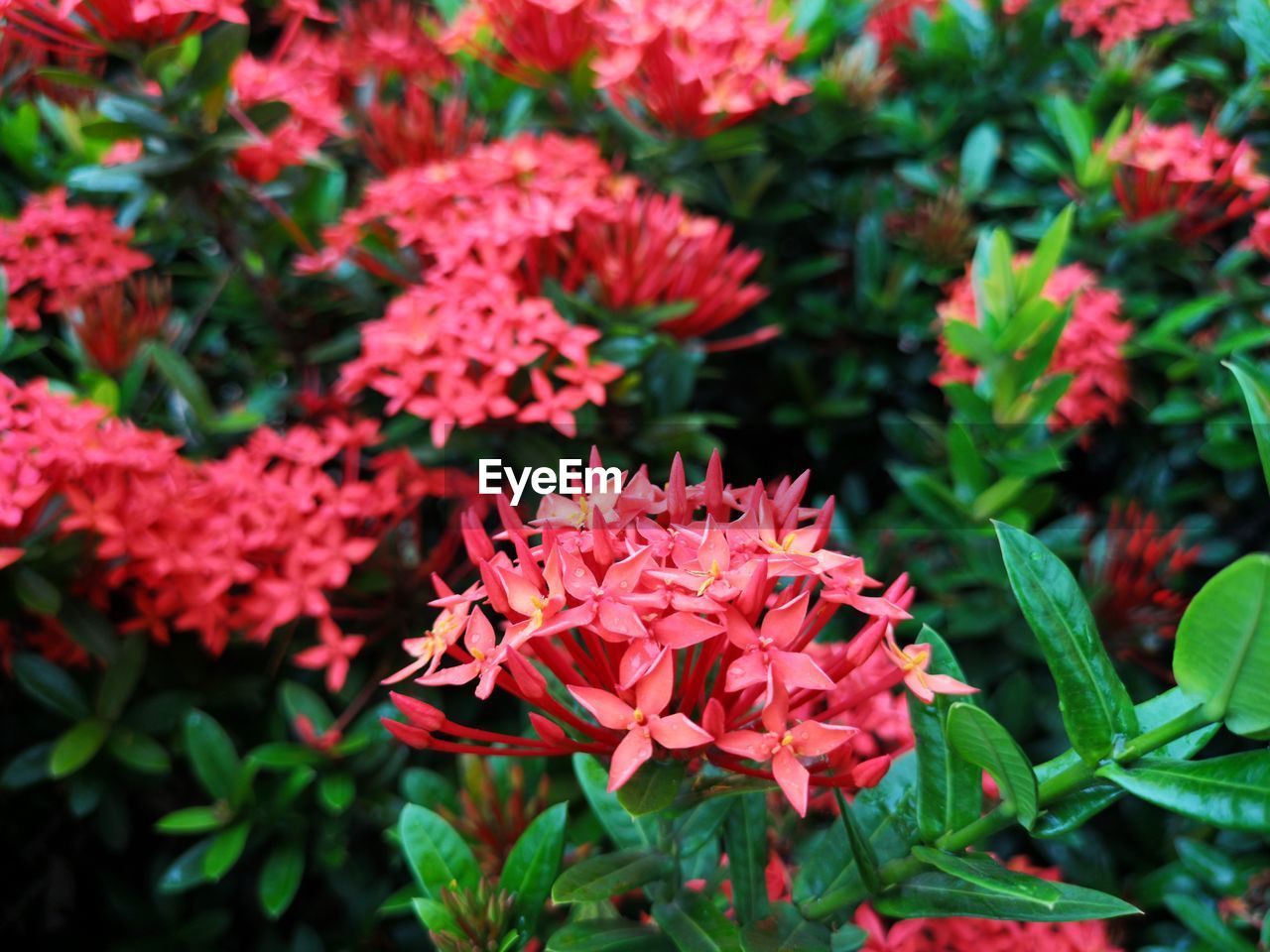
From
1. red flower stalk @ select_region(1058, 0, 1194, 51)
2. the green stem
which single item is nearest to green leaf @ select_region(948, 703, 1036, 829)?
the green stem

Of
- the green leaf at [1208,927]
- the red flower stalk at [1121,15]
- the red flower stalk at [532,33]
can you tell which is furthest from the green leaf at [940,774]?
the red flower stalk at [1121,15]

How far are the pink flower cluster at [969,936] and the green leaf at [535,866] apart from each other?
0.28 m

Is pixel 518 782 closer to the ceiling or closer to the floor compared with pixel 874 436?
closer to the floor

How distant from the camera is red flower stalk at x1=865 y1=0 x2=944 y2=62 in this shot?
1.61 meters

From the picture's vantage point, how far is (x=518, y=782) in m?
0.89

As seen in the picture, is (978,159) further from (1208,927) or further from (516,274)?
(1208,927)

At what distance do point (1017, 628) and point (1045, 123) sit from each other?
80 cm

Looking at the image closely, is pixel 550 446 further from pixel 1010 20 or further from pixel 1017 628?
pixel 1010 20

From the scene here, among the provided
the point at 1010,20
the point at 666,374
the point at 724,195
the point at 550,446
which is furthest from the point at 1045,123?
the point at 550,446

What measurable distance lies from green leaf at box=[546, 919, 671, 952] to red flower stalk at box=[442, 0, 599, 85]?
1034 mm

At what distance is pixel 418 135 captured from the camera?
1.33m

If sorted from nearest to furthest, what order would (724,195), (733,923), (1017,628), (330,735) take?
(733,923)
(330,735)
(1017,628)
(724,195)

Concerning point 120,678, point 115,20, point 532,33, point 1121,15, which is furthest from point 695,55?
point 120,678

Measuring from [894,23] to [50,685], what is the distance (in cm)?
163
